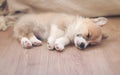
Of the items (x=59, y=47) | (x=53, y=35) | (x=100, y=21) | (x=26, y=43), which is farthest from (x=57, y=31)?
(x=100, y=21)

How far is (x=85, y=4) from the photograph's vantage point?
266cm

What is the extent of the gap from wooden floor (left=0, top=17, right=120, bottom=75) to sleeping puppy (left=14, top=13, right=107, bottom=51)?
0.07 m

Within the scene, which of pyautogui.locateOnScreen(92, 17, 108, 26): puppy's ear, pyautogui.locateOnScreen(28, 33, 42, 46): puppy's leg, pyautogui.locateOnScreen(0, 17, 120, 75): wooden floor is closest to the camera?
pyautogui.locateOnScreen(0, 17, 120, 75): wooden floor

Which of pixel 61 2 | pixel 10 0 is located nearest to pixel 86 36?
pixel 61 2

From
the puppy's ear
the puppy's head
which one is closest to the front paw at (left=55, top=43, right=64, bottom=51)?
the puppy's head

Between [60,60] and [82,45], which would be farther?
[82,45]

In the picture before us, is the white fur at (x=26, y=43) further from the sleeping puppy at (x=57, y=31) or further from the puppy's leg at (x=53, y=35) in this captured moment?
the puppy's leg at (x=53, y=35)

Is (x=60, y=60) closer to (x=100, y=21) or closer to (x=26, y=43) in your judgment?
(x=26, y=43)

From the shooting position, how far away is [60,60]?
1.74 meters

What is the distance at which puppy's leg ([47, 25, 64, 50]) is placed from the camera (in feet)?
6.33

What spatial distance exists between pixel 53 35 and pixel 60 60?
36 cm

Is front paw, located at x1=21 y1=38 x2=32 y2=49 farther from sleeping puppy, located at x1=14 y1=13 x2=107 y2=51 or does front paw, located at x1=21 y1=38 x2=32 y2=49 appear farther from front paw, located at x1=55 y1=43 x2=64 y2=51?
front paw, located at x1=55 y1=43 x2=64 y2=51

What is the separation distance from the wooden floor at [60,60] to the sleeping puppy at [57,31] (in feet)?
0.22

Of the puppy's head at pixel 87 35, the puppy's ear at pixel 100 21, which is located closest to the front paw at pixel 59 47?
the puppy's head at pixel 87 35
